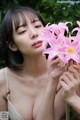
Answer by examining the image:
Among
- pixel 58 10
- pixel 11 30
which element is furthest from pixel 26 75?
pixel 58 10

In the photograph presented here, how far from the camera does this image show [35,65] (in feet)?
8.30

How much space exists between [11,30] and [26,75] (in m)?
0.36

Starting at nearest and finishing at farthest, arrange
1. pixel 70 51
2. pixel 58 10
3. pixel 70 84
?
pixel 70 51 → pixel 70 84 → pixel 58 10

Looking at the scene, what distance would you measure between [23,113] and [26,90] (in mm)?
175

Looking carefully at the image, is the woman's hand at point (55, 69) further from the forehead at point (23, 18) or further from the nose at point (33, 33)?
the forehead at point (23, 18)

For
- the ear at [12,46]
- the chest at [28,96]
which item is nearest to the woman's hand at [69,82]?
the chest at [28,96]

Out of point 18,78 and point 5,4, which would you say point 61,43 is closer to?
point 18,78

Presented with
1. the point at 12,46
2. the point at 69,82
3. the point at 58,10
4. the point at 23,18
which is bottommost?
the point at 58,10

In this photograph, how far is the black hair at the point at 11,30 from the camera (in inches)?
96.5

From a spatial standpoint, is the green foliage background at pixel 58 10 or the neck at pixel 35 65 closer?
the neck at pixel 35 65

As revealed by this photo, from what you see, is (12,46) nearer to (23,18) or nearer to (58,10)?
(23,18)

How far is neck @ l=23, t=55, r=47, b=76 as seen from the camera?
2.49m

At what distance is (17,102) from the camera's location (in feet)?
8.41

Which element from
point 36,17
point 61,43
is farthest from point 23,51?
point 61,43
